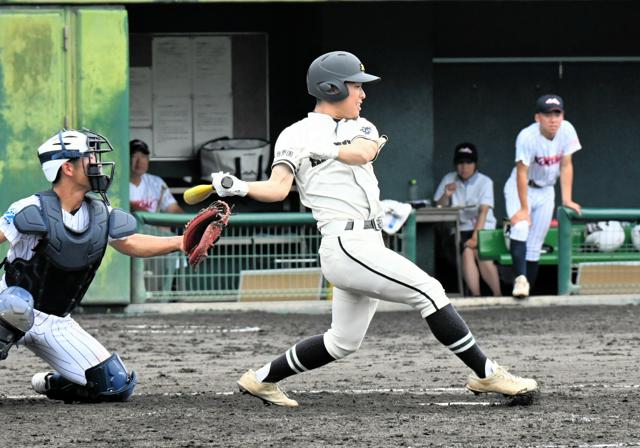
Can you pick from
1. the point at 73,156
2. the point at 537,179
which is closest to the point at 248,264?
the point at 537,179

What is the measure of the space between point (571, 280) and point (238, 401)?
222 inches

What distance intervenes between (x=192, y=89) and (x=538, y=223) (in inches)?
139

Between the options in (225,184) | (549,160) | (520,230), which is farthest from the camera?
(549,160)

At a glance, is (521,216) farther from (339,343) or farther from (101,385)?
(101,385)

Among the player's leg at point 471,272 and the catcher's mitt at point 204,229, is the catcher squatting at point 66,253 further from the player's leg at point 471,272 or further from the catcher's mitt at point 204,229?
the player's leg at point 471,272

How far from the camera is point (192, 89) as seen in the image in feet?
45.1

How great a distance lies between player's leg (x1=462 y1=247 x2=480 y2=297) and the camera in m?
12.7

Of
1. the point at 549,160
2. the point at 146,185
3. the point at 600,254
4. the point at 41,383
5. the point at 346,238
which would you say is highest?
the point at 549,160

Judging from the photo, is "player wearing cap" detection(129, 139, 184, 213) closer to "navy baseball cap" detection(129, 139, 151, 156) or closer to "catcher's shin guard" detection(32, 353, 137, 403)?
"navy baseball cap" detection(129, 139, 151, 156)

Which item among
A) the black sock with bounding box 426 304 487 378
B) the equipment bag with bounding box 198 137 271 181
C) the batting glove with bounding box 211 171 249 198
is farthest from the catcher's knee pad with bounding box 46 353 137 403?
the equipment bag with bounding box 198 137 271 181

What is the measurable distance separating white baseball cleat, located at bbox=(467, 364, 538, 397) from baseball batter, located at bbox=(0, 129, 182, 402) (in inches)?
59.3

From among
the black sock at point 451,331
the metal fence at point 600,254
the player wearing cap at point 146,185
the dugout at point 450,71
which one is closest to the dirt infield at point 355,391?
the black sock at point 451,331

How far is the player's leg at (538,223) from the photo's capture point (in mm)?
12055

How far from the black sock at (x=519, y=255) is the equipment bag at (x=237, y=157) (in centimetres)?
254
